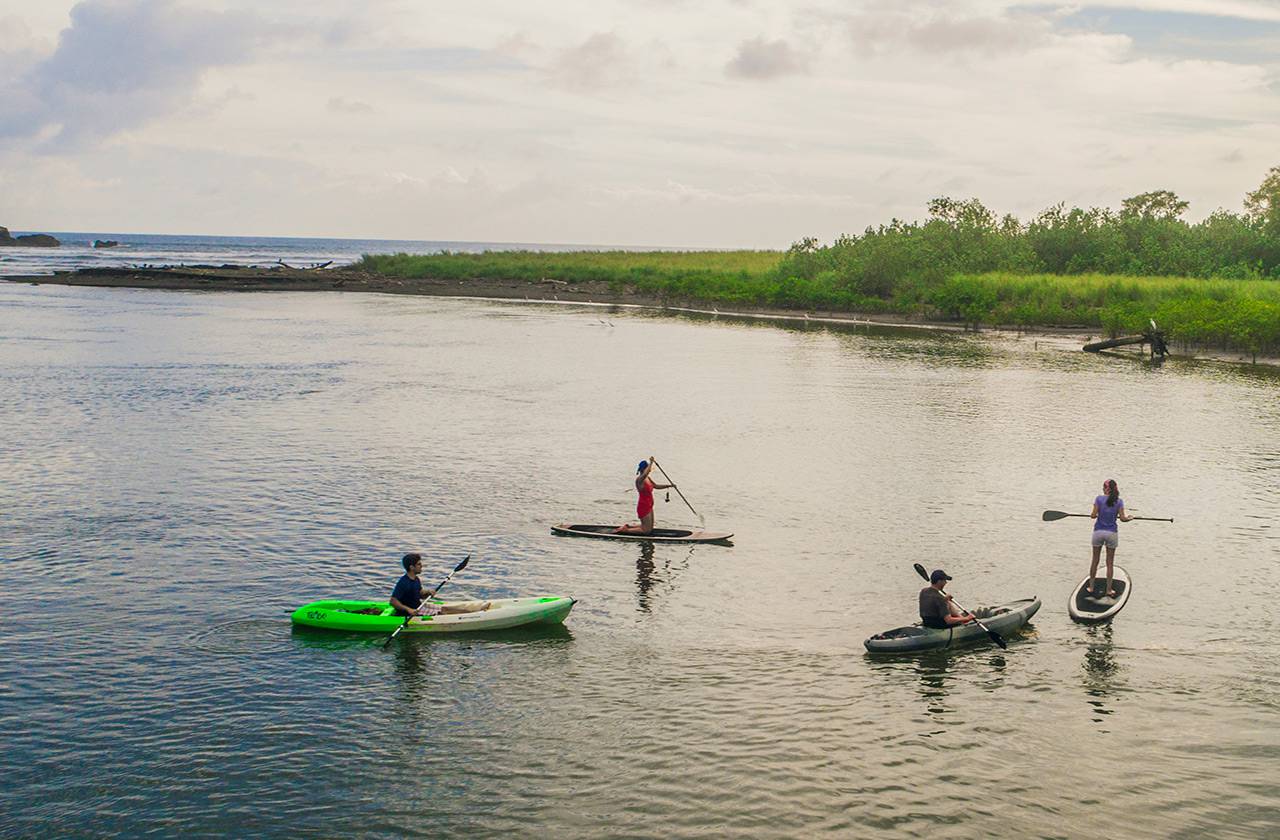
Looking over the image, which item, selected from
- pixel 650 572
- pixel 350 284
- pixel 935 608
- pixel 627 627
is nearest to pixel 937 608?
pixel 935 608

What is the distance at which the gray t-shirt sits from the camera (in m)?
23.2

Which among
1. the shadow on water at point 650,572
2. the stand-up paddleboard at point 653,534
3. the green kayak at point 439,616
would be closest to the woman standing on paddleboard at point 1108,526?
the stand-up paddleboard at point 653,534

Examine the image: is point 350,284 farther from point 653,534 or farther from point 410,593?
point 410,593

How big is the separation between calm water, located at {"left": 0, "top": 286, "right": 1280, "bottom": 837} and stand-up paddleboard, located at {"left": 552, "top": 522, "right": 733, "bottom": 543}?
17.3 inches

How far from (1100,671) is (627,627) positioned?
32.6ft

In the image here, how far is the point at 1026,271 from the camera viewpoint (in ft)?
379

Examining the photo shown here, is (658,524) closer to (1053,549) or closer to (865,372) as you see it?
(1053,549)

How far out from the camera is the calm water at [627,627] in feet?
56.7

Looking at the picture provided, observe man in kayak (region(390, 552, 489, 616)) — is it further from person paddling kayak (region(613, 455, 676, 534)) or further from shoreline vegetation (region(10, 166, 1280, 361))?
shoreline vegetation (region(10, 166, 1280, 361))

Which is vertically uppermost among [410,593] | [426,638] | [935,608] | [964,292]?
[964,292]

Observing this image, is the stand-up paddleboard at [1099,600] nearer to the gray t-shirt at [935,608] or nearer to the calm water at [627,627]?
the calm water at [627,627]

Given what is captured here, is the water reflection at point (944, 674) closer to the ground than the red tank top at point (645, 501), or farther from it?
closer to the ground

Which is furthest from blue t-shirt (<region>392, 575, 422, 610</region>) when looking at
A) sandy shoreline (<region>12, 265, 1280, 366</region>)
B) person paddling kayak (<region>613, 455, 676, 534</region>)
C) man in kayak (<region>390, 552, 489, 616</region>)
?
sandy shoreline (<region>12, 265, 1280, 366</region>)

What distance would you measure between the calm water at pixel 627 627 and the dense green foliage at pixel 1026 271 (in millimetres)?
44344
